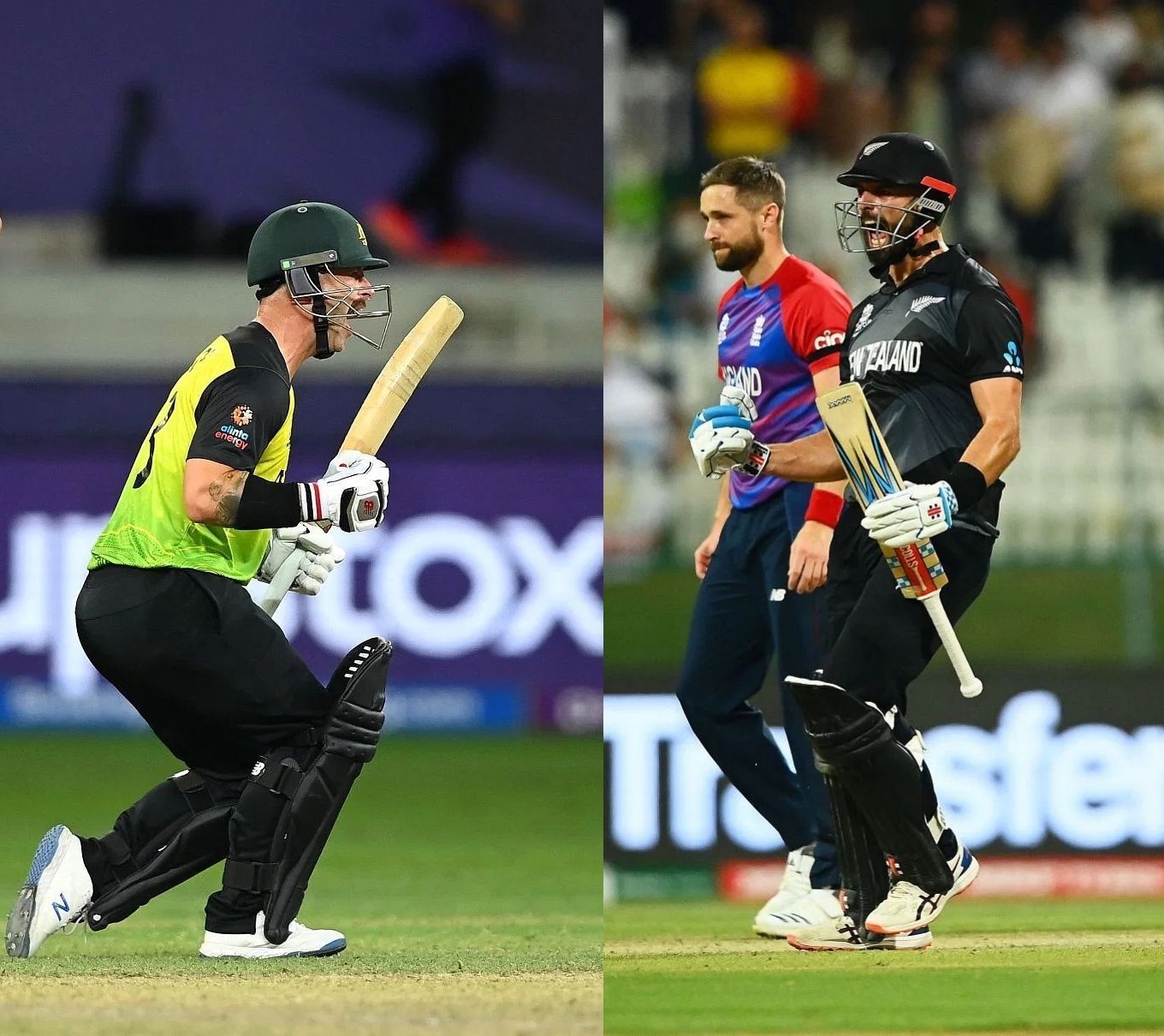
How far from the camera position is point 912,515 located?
5418 millimetres

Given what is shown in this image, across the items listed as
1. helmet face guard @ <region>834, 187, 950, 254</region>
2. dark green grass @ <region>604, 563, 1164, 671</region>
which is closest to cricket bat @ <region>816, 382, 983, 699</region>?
helmet face guard @ <region>834, 187, 950, 254</region>

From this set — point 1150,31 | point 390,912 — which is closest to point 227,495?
point 390,912

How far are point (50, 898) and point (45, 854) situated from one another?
13 cm

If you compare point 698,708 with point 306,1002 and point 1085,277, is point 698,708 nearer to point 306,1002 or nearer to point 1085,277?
point 306,1002

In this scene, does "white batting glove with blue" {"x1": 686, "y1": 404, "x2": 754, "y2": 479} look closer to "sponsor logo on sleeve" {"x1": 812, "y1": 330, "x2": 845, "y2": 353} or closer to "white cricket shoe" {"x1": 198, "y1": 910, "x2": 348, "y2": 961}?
"sponsor logo on sleeve" {"x1": 812, "y1": 330, "x2": 845, "y2": 353}

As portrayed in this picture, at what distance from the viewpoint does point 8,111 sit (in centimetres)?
1670

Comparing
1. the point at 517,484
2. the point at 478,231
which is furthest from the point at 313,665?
the point at 478,231

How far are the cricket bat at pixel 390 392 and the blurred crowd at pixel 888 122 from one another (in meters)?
7.27

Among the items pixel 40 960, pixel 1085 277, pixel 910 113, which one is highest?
pixel 910 113

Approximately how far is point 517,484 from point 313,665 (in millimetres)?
1497

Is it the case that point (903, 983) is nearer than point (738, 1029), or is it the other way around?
point (738, 1029)

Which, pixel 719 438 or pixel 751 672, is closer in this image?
pixel 719 438

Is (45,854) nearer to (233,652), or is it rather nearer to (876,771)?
(233,652)

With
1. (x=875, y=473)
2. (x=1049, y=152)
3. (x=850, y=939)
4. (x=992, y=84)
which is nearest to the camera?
A: (x=875, y=473)
